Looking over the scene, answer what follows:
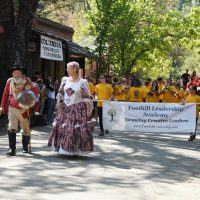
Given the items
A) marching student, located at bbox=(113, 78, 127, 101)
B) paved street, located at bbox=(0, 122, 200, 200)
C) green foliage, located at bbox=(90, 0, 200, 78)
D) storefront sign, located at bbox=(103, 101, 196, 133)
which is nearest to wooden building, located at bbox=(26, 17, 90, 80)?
green foliage, located at bbox=(90, 0, 200, 78)

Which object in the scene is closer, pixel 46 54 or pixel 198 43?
pixel 46 54

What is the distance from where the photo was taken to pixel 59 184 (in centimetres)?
832

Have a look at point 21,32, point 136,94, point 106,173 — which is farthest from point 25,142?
point 21,32

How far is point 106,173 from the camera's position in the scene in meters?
9.44

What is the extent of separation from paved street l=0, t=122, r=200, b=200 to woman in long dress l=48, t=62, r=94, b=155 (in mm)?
272

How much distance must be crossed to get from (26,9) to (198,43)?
19.7 m

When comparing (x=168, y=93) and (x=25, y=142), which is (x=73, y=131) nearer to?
(x=25, y=142)

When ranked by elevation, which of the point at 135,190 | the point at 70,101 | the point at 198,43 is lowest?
the point at 135,190

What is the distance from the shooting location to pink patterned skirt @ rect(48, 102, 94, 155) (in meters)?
10.8

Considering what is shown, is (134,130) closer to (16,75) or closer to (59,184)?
(16,75)

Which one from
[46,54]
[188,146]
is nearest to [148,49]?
[46,54]

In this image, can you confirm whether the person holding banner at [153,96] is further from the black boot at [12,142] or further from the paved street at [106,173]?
the black boot at [12,142]

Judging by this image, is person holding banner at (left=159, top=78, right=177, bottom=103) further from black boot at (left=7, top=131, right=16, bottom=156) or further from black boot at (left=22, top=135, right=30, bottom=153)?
black boot at (left=7, top=131, right=16, bottom=156)

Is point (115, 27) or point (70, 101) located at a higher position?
point (115, 27)
